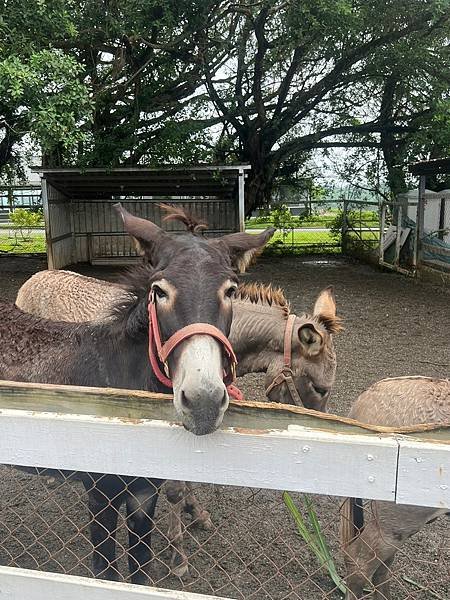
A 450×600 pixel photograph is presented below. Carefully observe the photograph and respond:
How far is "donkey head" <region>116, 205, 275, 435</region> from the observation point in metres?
1.48

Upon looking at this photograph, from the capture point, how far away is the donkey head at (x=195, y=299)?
1.48 metres

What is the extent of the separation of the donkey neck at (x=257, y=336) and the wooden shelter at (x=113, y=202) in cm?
1020

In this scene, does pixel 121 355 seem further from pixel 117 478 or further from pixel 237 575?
pixel 237 575

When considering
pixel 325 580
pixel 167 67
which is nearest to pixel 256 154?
pixel 167 67

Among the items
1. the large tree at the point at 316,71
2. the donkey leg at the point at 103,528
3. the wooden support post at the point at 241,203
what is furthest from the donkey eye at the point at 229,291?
the wooden support post at the point at 241,203

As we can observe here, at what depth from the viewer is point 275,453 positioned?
1.35 metres

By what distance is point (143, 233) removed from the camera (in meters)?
2.25

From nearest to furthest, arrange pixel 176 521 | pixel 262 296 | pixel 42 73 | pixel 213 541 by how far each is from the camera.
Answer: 1. pixel 176 521
2. pixel 213 541
3. pixel 262 296
4. pixel 42 73

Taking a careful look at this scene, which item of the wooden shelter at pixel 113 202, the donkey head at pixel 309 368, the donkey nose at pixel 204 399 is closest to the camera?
the donkey nose at pixel 204 399

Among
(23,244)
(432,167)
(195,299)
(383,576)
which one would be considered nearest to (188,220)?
(195,299)

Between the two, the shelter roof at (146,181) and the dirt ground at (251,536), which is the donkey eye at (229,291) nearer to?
the dirt ground at (251,536)

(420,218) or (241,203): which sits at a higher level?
(241,203)

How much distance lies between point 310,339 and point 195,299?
63.8 inches

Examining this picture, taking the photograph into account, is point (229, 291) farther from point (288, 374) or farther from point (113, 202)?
point (113, 202)
